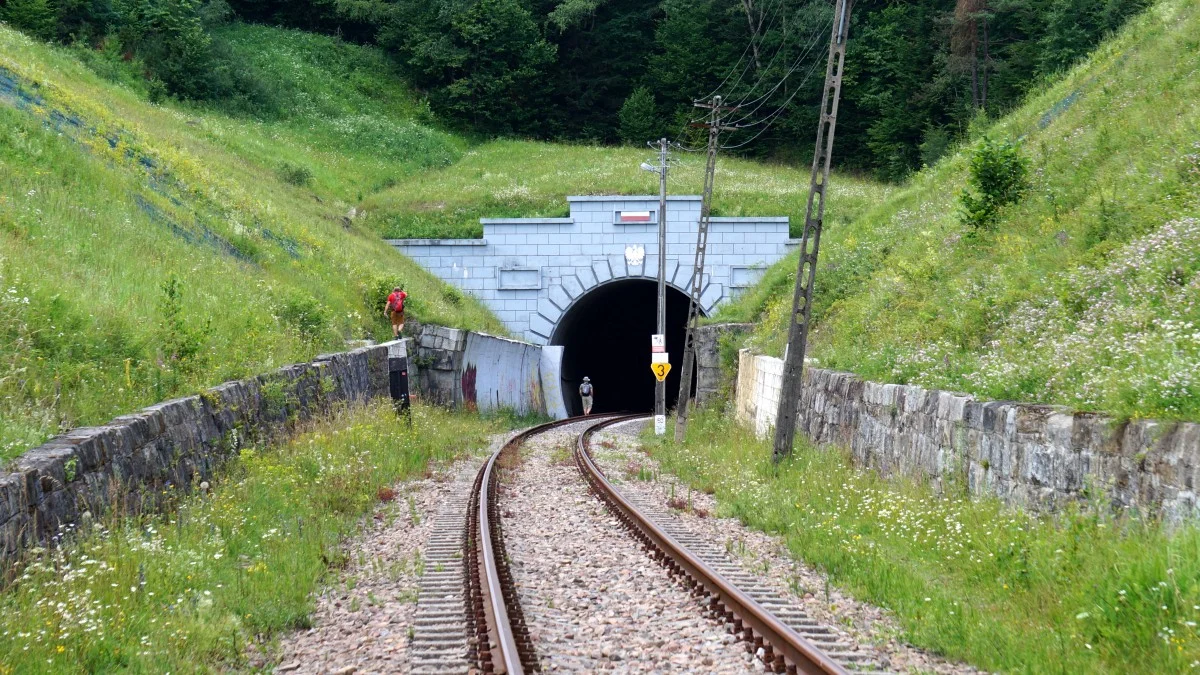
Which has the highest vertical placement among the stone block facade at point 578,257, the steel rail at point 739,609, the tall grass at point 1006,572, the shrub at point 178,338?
the stone block facade at point 578,257

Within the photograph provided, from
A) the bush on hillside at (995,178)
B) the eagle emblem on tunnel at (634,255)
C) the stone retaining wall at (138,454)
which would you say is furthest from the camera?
the eagle emblem on tunnel at (634,255)

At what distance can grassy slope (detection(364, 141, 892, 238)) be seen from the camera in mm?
36772

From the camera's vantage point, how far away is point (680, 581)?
789 cm

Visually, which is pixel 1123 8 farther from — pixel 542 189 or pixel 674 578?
pixel 674 578

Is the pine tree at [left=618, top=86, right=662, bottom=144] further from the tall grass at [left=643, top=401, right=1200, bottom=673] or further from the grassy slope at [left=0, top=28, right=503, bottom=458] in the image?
the tall grass at [left=643, top=401, right=1200, bottom=673]

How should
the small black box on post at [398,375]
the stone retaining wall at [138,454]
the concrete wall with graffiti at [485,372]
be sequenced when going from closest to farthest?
1. the stone retaining wall at [138,454]
2. the small black box on post at [398,375]
3. the concrete wall with graffiti at [485,372]

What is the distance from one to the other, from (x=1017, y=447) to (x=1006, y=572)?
1.44m

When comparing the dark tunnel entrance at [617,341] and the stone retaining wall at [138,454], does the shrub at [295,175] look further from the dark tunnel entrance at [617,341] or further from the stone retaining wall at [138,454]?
the stone retaining wall at [138,454]

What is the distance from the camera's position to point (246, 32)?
58812 millimetres

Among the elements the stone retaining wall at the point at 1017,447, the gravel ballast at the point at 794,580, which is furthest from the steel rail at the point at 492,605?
the stone retaining wall at the point at 1017,447

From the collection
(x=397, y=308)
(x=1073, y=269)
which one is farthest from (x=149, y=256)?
(x=1073, y=269)

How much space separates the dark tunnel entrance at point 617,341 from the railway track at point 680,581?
26357 mm

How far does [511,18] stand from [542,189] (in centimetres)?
2160

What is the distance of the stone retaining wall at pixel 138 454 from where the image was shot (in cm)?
645
